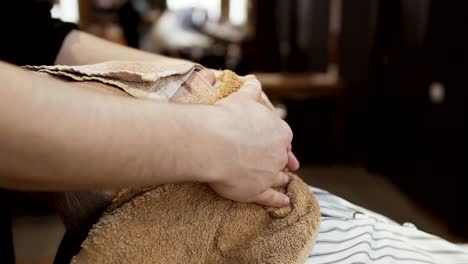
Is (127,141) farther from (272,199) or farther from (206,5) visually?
(206,5)

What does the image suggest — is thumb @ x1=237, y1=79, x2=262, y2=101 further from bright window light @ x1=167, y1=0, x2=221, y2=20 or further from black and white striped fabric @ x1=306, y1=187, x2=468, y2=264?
bright window light @ x1=167, y1=0, x2=221, y2=20

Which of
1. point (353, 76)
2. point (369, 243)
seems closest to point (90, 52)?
point (369, 243)

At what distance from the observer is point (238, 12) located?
17.2ft

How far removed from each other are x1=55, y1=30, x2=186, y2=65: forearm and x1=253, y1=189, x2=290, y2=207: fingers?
12.8 inches

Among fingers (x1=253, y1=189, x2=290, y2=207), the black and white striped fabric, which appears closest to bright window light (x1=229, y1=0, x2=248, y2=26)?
the black and white striped fabric

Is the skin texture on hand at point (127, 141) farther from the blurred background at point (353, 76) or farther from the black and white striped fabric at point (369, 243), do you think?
the blurred background at point (353, 76)

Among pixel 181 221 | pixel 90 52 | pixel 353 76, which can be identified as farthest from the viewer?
pixel 353 76

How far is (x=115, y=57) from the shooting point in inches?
32.2

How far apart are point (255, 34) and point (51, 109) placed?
4489mm

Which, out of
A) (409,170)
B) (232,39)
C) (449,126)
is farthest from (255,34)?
(449,126)

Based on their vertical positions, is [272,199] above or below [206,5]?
above

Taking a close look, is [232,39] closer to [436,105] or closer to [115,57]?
[436,105]

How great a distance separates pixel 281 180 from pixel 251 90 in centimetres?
11

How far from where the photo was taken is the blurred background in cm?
256
